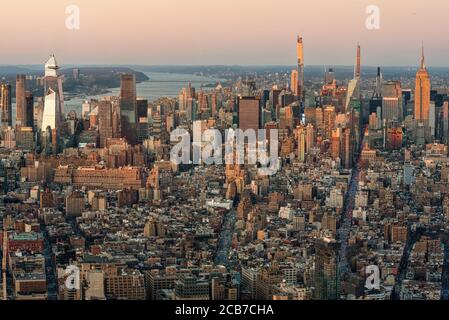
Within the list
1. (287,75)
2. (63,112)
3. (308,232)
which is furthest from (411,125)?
(63,112)

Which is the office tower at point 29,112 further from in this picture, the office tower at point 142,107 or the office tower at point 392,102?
the office tower at point 392,102

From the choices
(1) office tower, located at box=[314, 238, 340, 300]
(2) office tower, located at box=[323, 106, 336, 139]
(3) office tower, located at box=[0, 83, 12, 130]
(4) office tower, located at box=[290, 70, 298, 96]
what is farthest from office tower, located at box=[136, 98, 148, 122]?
(1) office tower, located at box=[314, 238, 340, 300]

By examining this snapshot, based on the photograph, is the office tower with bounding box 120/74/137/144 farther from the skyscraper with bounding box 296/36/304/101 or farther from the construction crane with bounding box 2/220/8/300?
the construction crane with bounding box 2/220/8/300

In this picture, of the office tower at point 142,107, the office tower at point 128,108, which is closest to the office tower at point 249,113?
the office tower at point 142,107

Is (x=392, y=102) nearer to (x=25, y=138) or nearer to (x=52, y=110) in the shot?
(x=52, y=110)

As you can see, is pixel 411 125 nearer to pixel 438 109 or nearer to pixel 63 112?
pixel 438 109

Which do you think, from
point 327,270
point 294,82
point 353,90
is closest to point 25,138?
point 294,82

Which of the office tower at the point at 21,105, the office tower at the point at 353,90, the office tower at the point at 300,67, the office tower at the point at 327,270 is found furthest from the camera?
the office tower at the point at 21,105
